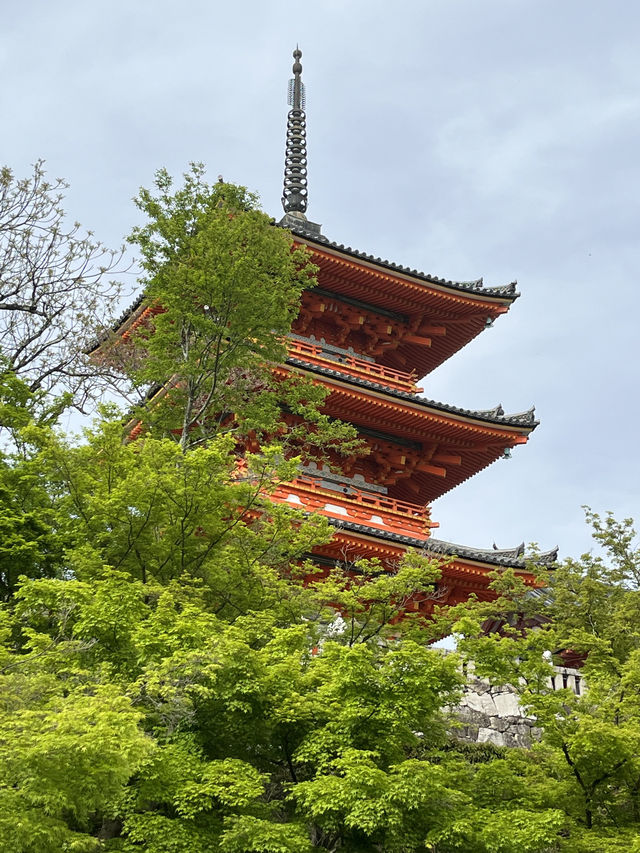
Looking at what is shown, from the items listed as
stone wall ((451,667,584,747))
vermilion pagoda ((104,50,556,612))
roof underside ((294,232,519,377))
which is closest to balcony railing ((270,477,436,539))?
vermilion pagoda ((104,50,556,612))

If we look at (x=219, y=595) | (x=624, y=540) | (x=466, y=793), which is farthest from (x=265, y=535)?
(x=624, y=540)

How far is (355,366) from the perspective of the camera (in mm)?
22969

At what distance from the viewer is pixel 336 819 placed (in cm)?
913

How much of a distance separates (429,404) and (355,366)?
96.8 inches

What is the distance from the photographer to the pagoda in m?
19.5

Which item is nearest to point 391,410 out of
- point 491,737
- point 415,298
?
point 415,298

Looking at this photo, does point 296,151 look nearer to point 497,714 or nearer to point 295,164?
point 295,164

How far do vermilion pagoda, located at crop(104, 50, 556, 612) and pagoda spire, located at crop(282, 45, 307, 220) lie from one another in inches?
86.5

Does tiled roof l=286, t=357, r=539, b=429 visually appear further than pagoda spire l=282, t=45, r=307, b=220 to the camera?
No

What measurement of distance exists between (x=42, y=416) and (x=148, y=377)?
1.85 metres

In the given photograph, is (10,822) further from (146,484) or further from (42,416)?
(42,416)

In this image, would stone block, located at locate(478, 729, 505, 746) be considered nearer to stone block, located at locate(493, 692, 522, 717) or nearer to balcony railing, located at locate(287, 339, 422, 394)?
stone block, located at locate(493, 692, 522, 717)

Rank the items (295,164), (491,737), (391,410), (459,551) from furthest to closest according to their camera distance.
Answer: (295,164) → (391,410) → (459,551) → (491,737)

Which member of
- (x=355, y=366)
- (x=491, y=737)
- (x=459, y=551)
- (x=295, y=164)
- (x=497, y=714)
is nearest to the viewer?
(x=491, y=737)
